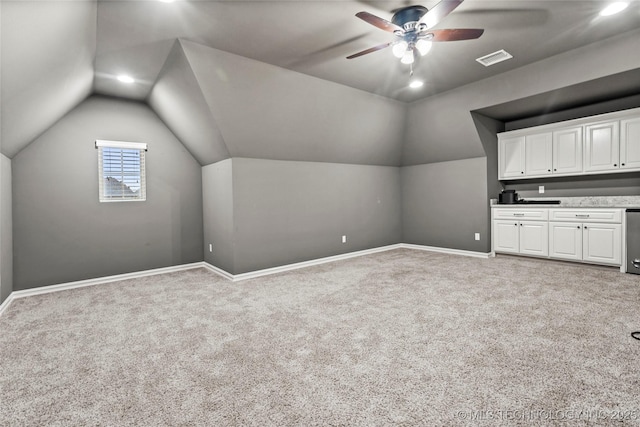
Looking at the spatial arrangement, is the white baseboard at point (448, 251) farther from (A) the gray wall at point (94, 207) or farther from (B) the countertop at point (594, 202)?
(A) the gray wall at point (94, 207)

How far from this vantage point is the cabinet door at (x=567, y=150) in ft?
15.5

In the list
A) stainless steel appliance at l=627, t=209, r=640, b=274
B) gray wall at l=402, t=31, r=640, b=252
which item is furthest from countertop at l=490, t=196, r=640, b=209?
gray wall at l=402, t=31, r=640, b=252

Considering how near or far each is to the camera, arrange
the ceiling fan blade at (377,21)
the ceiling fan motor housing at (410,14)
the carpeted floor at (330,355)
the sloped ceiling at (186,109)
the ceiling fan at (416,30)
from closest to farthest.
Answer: the carpeted floor at (330,355) < the ceiling fan blade at (377,21) < the ceiling fan at (416,30) < the ceiling fan motor housing at (410,14) < the sloped ceiling at (186,109)

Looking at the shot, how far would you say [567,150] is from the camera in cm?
484

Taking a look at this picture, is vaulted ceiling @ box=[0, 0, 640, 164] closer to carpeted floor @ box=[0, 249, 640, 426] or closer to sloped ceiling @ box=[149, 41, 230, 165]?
sloped ceiling @ box=[149, 41, 230, 165]

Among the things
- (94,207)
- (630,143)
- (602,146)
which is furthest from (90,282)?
(630,143)

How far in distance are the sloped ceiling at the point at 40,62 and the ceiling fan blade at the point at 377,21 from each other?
83.5 inches

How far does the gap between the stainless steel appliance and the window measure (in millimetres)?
7064

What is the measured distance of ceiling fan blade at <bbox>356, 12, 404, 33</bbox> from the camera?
7.52 feet

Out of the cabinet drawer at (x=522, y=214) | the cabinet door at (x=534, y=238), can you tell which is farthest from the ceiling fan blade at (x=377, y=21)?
the cabinet door at (x=534, y=238)

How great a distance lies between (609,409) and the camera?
1609mm

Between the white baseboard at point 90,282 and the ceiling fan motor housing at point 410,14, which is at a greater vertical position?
the ceiling fan motor housing at point 410,14

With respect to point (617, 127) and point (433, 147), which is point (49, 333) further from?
point (617, 127)

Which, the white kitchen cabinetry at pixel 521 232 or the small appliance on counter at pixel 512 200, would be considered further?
the small appliance on counter at pixel 512 200
